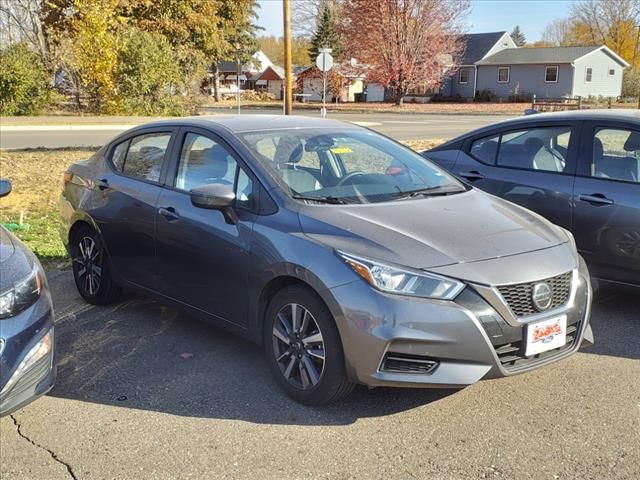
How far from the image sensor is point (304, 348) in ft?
12.5

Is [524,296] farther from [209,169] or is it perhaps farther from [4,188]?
[4,188]

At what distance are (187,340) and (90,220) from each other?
4.63ft

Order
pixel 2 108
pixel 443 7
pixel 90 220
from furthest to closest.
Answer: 1. pixel 443 7
2. pixel 2 108
3. pixel 90 220

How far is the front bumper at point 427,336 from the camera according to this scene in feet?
11.1

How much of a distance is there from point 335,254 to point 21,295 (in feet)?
5.27

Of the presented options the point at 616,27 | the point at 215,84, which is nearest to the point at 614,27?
the point at 616,27

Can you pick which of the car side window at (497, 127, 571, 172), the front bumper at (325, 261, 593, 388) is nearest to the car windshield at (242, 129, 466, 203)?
the front bumper at (325, 261, 593, 388)

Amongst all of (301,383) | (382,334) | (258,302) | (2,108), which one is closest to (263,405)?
(301,383)

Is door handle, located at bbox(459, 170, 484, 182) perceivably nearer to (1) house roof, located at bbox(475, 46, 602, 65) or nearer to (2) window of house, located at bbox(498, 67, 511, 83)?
(1) house roof, located at bbox(475, 46, 602, 65)

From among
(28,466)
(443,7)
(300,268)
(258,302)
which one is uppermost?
(443,7)

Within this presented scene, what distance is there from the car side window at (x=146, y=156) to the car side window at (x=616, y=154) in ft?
11.1

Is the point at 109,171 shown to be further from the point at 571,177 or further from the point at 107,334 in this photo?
the point at 571,177

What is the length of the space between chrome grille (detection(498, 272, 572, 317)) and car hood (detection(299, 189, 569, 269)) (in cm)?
20

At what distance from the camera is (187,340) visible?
491cm
